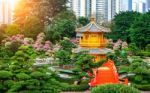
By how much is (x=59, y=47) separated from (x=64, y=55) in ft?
14.5

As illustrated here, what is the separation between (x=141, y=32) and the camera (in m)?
44.3

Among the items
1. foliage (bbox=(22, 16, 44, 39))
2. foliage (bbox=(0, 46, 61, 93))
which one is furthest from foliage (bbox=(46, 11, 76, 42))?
foliage (bbox=(0, 46, 61, 93))

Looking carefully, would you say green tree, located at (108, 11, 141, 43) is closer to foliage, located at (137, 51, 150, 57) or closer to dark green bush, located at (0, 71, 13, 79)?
foliage, located at (137, 51, 150, 57)

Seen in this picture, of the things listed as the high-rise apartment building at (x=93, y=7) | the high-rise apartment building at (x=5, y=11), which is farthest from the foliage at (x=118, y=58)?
the high-rise apartment building at (x=5, y=11)

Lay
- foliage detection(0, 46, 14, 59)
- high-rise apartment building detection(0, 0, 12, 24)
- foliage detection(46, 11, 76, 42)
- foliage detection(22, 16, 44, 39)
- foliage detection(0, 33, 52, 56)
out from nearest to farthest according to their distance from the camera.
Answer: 1. foliage detection(0, 46, 14, 59)
2. foliage detection(0, 33, 52, 56)
3. foliage detection(46, 11, 76, 42)
4. foliage detection(22, 16, 44, 39)
5. high-rise apartment building detection(0, 0, 12, 24)

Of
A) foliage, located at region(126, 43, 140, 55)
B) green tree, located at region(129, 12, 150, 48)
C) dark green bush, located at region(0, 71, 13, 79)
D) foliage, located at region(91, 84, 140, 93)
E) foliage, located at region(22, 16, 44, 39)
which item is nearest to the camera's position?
foliage, located at region(91, 84, 140, 93)

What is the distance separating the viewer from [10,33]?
148 feet

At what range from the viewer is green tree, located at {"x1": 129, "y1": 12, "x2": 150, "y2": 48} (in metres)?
44.2

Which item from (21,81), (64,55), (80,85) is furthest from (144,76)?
(21,81)

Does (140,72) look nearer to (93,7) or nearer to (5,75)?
(5,75)

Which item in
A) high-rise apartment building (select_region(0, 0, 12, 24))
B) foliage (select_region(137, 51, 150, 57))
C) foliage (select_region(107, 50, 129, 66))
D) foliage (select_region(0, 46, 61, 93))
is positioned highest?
high-rise apartment building (select_region(0, 0, 12, 24))

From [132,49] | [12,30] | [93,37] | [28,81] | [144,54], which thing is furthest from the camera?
[12,30]

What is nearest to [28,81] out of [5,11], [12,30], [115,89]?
[115,89]

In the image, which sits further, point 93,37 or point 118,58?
point 93,37
